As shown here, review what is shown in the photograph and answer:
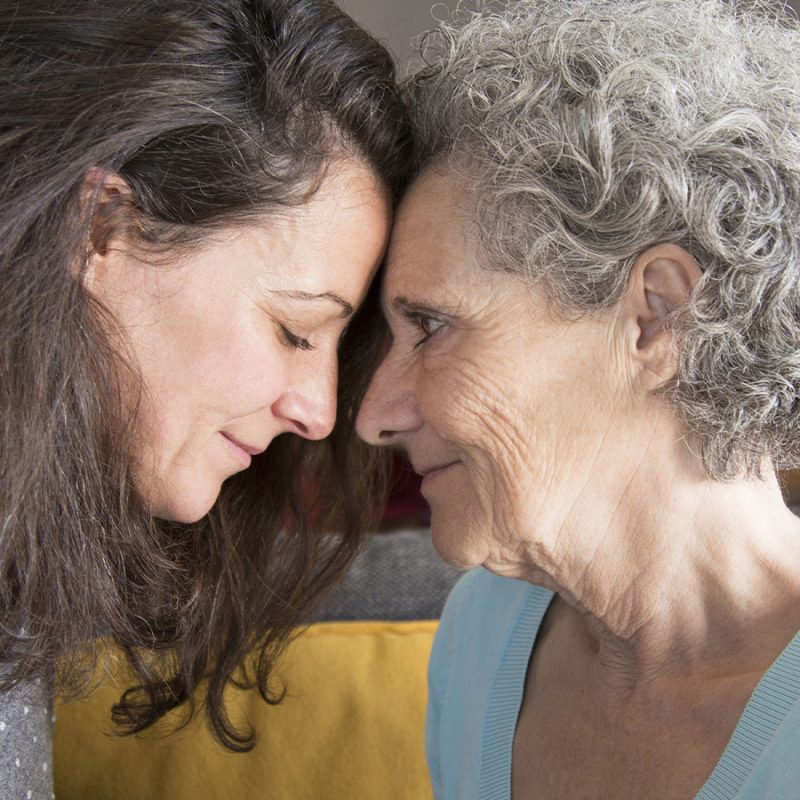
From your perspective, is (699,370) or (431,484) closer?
(699,370)

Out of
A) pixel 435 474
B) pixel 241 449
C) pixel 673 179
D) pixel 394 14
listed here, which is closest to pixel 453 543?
pixel 435 474

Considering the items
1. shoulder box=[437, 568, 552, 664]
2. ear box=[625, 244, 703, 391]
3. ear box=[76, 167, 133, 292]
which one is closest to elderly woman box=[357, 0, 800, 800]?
ear box=[625, 244, 703, 391]

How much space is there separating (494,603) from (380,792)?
1.23ft

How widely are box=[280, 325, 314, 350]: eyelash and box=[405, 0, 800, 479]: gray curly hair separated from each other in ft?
0.87

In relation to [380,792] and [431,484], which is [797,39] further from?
[380,792]

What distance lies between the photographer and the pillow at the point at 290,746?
1747mm

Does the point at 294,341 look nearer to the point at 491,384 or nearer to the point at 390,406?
the point at 390,406

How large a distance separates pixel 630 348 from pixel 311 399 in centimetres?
42

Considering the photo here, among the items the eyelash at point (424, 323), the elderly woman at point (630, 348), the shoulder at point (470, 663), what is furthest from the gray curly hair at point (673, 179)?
the shoulder at point (470, 663)

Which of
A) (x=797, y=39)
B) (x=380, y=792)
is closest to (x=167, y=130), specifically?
(x=797, y=39)

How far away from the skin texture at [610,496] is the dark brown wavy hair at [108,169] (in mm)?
175

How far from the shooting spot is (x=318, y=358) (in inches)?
55.4

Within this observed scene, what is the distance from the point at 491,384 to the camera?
4.16ft

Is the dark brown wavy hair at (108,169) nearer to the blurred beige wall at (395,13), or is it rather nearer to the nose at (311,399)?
the nose at (311,399)
